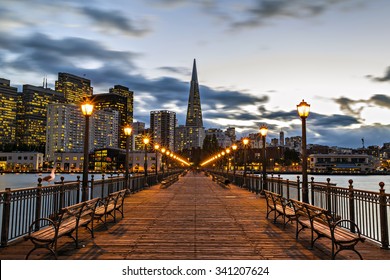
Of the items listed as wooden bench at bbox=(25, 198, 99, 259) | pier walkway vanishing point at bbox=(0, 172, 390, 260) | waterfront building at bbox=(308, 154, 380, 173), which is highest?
waterfront building at bbox=(308, 154, 380, 173)

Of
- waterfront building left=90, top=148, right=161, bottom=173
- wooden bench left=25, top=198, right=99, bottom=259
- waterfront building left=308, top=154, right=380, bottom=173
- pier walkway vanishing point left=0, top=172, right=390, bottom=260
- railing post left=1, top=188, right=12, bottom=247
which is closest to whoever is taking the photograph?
wooden bench left=25, top=198, right=99, bottom=259

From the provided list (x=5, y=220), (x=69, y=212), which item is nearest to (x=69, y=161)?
(x=5, y=220)

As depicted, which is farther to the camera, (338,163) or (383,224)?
(338,163)

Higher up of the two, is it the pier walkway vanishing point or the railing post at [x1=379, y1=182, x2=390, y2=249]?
the railing post at [x1=379, y1=182, x2=390, y2=249]

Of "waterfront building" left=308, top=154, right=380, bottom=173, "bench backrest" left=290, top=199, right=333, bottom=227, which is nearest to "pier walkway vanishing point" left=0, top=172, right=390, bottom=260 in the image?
"bench backrest" left=290, top=199, right=333, bottom=227

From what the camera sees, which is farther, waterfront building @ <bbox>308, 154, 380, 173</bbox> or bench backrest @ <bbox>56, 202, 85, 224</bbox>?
waterfront building @ <bbox>308, 154, 380, 173</bbox>

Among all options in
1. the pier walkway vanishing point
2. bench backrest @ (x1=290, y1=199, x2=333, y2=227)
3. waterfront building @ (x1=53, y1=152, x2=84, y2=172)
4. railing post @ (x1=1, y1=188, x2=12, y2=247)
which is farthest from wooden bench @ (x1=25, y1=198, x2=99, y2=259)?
waterfront building @ (x1=53, y1=152, x2=84, y2=172)

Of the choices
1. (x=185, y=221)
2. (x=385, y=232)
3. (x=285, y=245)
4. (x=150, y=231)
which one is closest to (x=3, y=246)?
(x=150, y=231)

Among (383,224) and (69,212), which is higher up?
(69,212)

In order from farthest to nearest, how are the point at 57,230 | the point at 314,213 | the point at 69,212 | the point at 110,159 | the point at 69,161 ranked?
the point at 69,161, the point at 110,159, the point at 314,213, the point at 69,212, the point at 57,230

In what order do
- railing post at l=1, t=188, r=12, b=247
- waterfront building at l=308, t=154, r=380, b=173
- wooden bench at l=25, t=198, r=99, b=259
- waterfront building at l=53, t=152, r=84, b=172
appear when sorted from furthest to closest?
waterfront building at l=53, t=152, r=84, b=172 → waterfront building at l=308, t=154, r=380, b=173 → railing post at l=1, t=188, r=12, b=247 → wooden bench at l=25, t=198, r=99, b=259

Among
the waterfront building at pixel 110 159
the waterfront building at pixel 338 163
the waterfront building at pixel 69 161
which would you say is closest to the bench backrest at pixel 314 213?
the waterfront building at pixel 110 159

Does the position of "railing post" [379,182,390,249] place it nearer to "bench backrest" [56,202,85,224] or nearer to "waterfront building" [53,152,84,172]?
"bench backrest" [56,202,85,224]

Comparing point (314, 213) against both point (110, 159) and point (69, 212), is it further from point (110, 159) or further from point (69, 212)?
point (110, 159)
